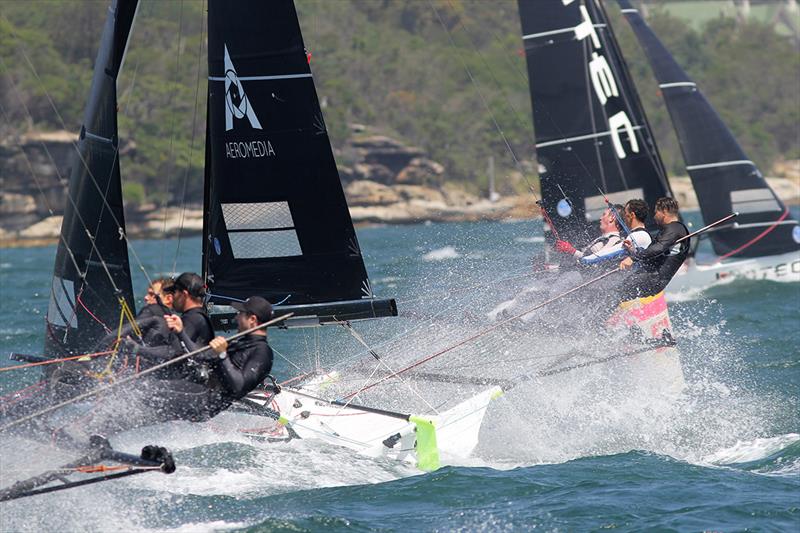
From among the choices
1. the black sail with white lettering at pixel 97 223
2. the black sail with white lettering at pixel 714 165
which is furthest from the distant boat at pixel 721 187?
the black sail with white lettering at pixel 97 223

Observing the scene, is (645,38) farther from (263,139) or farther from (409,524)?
(409,524)

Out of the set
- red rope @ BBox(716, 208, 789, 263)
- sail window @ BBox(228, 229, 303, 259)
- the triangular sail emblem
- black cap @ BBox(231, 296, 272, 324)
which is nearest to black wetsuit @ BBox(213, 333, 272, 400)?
black cap @ BBox(231, 296, 272, 324)

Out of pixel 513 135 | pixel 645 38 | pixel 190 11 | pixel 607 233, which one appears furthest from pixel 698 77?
pixel 607 233

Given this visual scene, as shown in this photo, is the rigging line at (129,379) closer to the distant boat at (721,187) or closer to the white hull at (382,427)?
the white hull at (382,427)

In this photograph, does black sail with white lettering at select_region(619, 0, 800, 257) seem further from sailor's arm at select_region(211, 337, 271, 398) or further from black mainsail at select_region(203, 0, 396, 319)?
sailor's arm at select_region(211, 337, 271, 398)

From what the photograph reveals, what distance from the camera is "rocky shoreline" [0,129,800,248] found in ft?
144

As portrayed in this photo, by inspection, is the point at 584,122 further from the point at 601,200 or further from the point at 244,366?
the point at 244,366

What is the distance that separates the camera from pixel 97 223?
862cm

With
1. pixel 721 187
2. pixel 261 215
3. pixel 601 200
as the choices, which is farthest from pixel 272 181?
pixel 721 187

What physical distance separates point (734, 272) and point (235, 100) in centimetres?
1042

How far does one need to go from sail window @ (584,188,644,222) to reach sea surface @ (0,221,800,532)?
2.50 m

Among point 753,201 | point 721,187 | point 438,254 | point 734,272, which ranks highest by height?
point 721,187

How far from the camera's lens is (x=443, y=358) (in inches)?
368

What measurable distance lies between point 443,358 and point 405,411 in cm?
63
